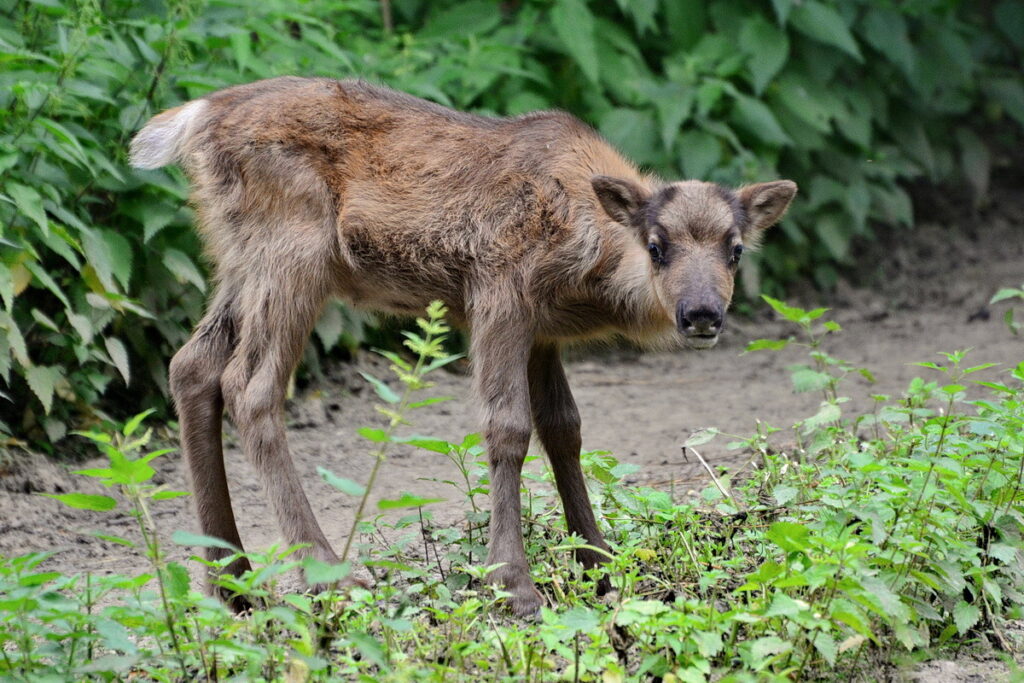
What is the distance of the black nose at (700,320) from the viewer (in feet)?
17.9

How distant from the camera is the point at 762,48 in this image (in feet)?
36.1

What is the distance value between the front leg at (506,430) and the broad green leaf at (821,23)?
6.53 meters

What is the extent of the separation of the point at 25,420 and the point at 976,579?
17.7 ft

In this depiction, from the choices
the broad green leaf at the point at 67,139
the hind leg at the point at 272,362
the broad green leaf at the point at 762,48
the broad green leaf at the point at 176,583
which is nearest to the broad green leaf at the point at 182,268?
the broad green leaf at the point at 67,139

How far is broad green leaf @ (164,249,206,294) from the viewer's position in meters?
7.83

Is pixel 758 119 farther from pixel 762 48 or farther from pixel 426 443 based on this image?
pixel 426 443

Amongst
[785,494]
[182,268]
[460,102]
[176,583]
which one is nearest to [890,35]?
[460,102]

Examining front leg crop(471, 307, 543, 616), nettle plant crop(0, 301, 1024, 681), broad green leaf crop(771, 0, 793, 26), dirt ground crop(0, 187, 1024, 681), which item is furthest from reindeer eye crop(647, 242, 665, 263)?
broad green leaf crop(771, 0, 793, 26)

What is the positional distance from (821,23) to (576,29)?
240cm

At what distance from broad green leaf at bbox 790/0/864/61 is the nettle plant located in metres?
5.90

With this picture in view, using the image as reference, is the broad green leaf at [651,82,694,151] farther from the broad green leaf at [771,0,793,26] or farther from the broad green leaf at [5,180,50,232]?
the broad green leaf at [5,180,50,232]

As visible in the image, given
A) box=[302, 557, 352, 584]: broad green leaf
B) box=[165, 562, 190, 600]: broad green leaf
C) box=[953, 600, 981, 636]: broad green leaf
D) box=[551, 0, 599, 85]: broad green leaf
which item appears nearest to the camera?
box=[302, 557, 352, 584]: broad green leaf

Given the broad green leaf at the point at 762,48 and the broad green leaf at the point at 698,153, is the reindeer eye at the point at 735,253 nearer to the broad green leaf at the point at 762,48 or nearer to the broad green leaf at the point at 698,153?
the broad green leaf at the point at 698,153

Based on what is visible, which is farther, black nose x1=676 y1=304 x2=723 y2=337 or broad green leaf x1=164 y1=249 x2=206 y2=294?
broad green leaf x1=164 y1=249 x2=206 y2=294
